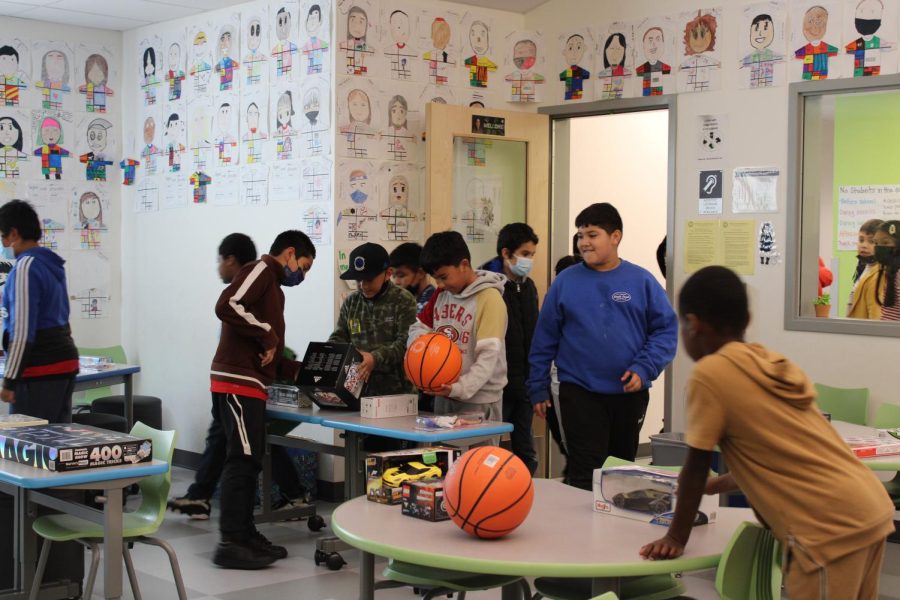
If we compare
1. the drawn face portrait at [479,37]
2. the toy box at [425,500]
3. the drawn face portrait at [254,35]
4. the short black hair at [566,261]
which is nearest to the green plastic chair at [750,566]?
the toy box at [425,500]

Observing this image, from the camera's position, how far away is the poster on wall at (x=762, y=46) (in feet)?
21.3

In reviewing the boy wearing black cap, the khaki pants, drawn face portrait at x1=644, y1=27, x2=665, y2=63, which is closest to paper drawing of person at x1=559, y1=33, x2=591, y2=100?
drawn face portrait at x1=644, y1=27, x2=665, y2=63

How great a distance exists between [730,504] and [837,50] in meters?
2.73

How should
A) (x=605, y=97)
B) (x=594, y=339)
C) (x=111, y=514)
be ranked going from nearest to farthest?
(x=111, y=514) → (x=594, y=339) → (x=605, y=97)

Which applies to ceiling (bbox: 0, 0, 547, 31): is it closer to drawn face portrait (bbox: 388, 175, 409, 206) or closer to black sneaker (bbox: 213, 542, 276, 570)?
drawn face portrait (bbox: 388, 175, 409, 206)

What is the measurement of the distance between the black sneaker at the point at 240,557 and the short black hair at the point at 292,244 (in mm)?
1482

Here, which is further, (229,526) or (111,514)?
(229,526)

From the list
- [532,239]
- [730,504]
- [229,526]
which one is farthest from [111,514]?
[532,239]

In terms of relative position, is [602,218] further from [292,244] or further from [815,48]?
[815,48]

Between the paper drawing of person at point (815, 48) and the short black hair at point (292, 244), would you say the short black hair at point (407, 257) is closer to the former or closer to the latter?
the short black hair at point (292, 244)

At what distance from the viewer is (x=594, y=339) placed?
471 cm

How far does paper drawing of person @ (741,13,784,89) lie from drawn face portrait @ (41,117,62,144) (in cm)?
504

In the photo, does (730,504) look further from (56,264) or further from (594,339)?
(56,264)

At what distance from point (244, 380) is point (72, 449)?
1.45 metres
